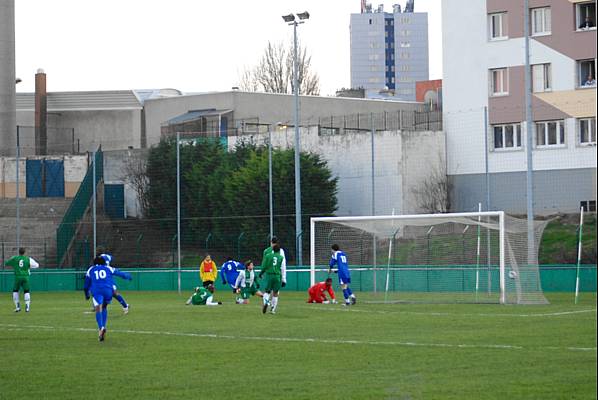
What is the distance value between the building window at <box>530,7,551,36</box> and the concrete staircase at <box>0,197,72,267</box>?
26700 millimetres

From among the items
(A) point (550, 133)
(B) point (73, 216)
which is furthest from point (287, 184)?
(A) point (550, 133)

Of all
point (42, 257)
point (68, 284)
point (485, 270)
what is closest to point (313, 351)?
point (485, 270)

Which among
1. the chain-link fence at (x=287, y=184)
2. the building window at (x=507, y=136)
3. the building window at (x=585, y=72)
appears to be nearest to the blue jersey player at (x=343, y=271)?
the chain-link fence at (x=287, y=184)

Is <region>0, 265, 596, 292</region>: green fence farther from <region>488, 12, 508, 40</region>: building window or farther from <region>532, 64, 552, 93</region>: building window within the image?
<region>488, 12, 508, 40</region>: building window

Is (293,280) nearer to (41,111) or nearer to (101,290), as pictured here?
(101,290)

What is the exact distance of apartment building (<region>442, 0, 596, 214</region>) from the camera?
51.6 meters

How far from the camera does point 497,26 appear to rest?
5906 centimetres

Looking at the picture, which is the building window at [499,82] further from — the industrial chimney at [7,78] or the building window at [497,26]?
the industrial chimney at [7,78]

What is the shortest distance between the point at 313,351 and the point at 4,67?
57.7m

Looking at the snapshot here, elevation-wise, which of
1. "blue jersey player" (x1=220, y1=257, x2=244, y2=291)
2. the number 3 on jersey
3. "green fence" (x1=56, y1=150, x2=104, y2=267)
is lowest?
"blue jersey player" (x1=220, y1=257, x2=244, y2=291)

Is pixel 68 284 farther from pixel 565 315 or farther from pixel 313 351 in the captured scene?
pixel 313 351

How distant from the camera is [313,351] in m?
18.5

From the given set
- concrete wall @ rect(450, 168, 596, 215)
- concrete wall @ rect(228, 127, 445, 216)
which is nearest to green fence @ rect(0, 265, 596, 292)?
concrete wall @ rect(228, 127, 445, 216)

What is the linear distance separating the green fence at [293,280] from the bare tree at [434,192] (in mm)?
9749
